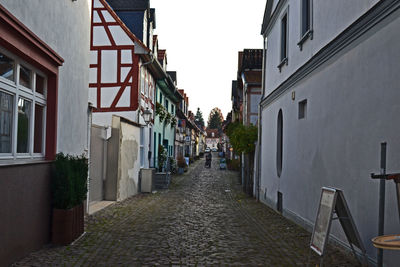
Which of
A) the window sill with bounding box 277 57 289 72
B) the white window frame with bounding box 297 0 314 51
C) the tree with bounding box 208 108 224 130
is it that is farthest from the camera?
the tree with bounding box 208 108 224 130

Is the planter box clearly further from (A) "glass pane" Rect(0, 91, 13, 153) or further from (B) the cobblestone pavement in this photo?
(A) "glass pane" Rect(0, 91, 13, 153)

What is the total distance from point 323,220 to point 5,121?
14.2 ft

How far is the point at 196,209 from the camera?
1259 cm

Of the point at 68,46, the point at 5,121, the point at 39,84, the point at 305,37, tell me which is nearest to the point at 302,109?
the point at 305,37

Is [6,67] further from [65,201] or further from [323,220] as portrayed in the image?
[323,220]

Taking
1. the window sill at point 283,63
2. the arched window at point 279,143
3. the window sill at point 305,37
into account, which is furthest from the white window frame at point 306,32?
the arched window at point 279,143

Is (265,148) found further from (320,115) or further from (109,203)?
(320,115)

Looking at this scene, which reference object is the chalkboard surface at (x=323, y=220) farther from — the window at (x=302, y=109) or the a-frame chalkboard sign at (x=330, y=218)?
the window at (x=302, y=109)

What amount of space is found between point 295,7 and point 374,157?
640cm

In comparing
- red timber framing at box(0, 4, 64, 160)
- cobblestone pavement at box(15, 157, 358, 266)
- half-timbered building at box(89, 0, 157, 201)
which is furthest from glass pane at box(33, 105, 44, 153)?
half-timbered building at box(89, 0, 157, 201)

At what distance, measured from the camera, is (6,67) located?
5777 millimetres

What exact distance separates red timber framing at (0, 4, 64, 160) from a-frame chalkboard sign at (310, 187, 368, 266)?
437 cm

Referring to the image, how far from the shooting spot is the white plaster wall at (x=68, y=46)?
21.4 feet

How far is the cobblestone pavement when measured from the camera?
6.28 metres
